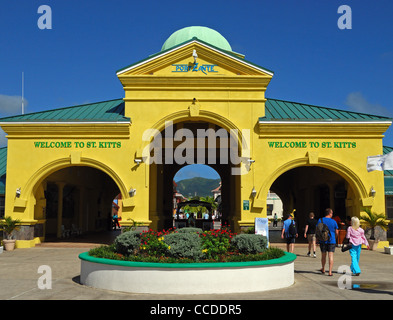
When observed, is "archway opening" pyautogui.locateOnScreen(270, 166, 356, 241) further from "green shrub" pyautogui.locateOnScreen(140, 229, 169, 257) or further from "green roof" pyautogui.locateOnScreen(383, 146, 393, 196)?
"green shrub" pyautogui.locateOnScreen(140, 229, 169, 257)

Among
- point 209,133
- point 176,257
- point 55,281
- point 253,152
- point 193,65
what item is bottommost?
point 55,281

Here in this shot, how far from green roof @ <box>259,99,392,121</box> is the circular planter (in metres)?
11.5

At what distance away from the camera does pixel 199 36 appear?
25.9 m

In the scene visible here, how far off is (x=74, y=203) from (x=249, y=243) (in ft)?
63.4

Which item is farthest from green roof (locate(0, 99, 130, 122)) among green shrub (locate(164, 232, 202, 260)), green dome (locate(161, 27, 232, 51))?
green shrub (locate(164, 232, 202, 260))

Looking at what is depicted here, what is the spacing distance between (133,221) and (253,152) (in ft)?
21.4

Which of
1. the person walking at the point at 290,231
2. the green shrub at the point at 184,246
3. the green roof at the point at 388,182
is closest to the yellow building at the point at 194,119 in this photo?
the green roof at the point at 388,182

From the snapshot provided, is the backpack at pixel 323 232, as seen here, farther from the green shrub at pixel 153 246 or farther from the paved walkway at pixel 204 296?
the green shrub at pixel 153 246

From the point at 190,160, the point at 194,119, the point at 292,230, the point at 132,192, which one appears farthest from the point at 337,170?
the point at 190,160

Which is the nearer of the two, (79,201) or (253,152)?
(253,152)
